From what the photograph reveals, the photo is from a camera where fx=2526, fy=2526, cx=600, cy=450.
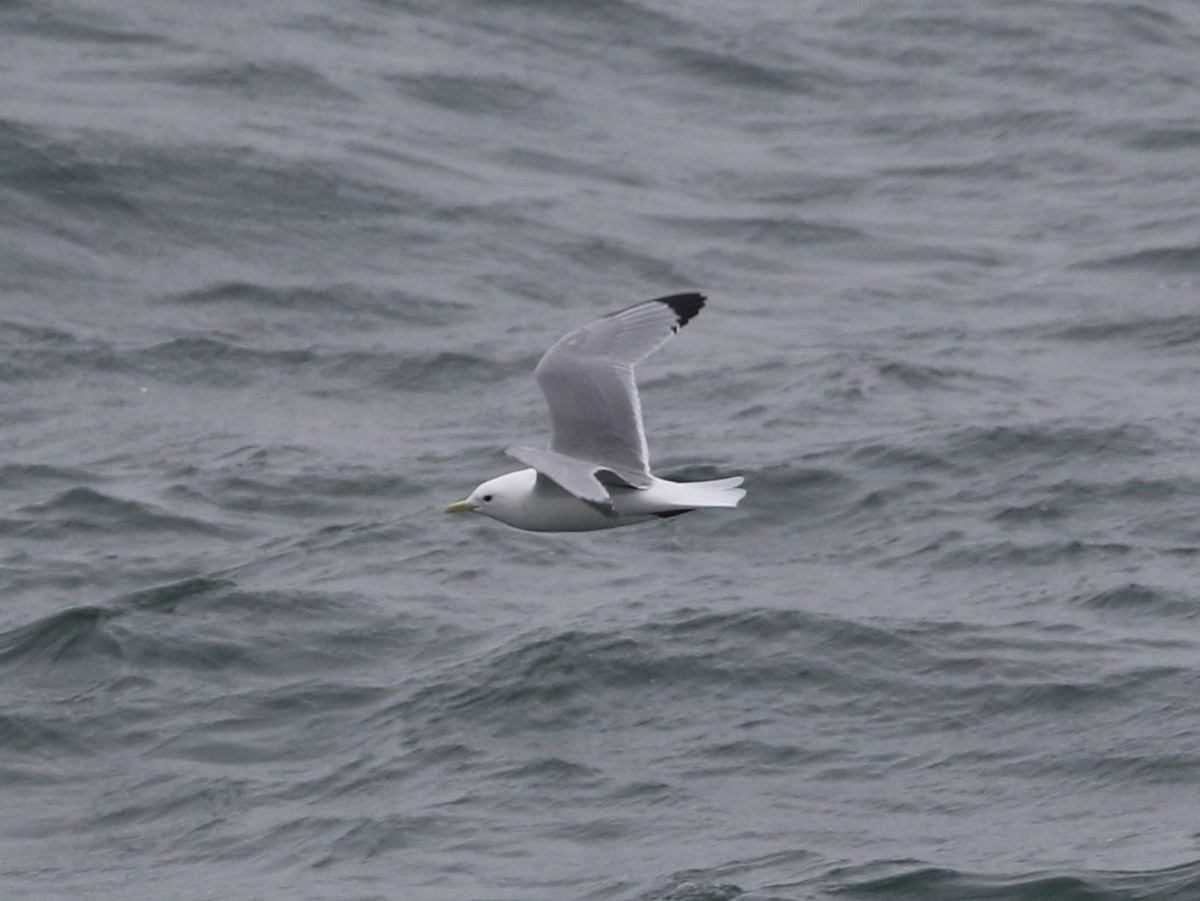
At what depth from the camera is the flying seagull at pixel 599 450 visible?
40.0 ft

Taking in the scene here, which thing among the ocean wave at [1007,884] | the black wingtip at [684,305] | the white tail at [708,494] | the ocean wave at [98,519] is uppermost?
the black wingtip at [684,305]

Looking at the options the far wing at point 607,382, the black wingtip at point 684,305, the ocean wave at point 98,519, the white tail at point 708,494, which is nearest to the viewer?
the white tail at point 708,494

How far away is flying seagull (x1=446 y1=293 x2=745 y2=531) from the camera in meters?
12.2

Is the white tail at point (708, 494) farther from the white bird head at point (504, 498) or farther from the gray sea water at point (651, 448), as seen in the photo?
the gray sea water at point (651, 448)

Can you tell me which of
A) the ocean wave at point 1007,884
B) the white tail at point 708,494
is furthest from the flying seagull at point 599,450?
the ocean wave at point 1007,884

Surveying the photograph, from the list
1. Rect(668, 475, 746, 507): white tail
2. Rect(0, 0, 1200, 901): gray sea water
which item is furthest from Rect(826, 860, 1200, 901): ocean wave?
Rect(668, 475, 746, 507): white tail

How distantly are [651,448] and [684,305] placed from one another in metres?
3.98

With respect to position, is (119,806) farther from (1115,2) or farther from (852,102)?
(1115,2)

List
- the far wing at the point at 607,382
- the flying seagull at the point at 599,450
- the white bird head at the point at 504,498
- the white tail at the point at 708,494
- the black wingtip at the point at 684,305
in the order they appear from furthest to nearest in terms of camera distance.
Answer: the black wingtip at the point at 684,305
the far wing at the point at 607,382
the white bird head at the point at 504,498
the flying seagull at the point at 599,450
the white tail at the point at 708,494

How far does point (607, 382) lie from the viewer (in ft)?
43.5

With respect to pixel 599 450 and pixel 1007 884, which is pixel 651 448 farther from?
pixel 1007 884

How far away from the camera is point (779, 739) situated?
13.8m

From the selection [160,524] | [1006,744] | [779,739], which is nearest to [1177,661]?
[1006,744]

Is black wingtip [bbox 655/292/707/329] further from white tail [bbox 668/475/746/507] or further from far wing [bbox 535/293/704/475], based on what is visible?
white tail [bbox 668/475/746/507]
